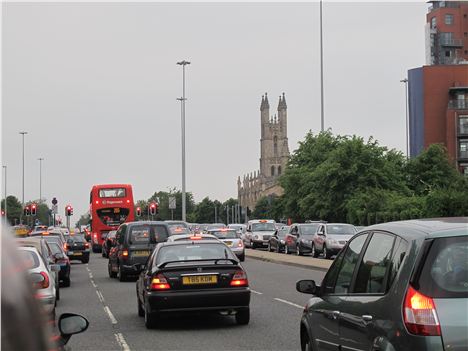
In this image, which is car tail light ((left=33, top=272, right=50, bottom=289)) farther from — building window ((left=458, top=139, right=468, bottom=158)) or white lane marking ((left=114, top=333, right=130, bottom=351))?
building window ((left=458, top=139, right=468, bottom=158))

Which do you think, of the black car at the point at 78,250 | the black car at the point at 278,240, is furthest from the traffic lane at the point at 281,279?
the black car at the point at 278,240

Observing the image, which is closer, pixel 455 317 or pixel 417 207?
pixel 455 317

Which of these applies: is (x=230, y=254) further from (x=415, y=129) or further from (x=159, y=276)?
(x=415, y=129)

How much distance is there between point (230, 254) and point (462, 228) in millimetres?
9619

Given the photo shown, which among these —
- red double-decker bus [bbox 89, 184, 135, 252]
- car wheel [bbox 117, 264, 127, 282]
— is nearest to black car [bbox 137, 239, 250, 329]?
car wheel [bbox 117, 264, 127, 282]

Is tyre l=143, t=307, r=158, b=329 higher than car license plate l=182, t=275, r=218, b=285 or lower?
lower

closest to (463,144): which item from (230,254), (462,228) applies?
(230,254)

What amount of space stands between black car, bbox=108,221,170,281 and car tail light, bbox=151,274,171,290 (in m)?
12.5

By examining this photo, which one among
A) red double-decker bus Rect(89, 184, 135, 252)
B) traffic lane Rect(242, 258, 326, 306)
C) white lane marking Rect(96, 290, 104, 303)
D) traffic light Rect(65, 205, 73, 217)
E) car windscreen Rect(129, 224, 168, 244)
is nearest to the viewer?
traffic lane Rect(242, 258, 326, 306)

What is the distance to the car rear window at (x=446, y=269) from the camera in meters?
4.96

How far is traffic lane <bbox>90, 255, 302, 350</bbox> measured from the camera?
11969 mm

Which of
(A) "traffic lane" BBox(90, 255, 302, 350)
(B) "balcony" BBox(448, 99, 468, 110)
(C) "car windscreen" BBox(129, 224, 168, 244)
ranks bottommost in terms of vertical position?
(A) "traffic lane" BBox(90, 255, 302, 350)

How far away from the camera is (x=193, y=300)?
13.7 m

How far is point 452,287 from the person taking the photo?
497 centimetres
